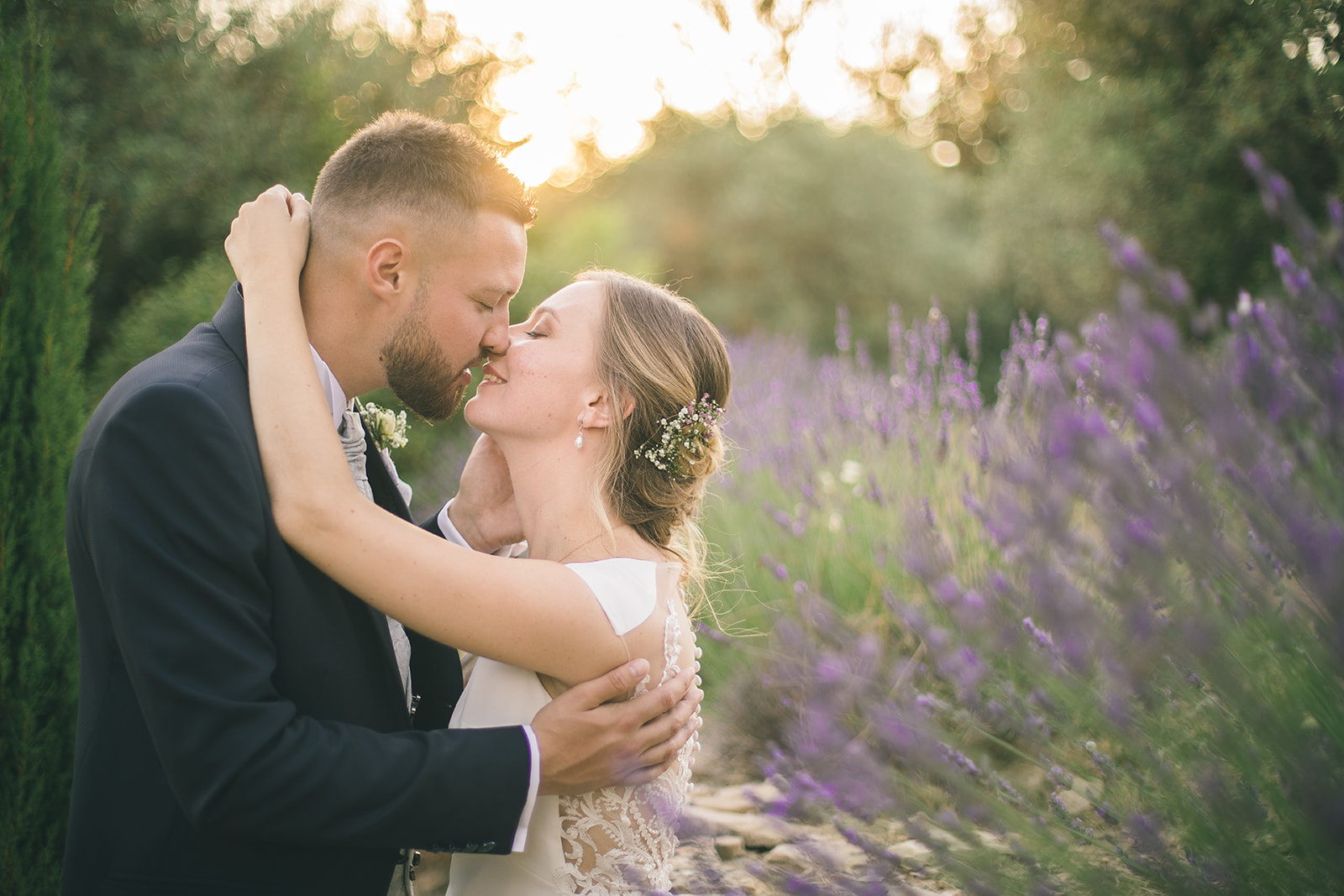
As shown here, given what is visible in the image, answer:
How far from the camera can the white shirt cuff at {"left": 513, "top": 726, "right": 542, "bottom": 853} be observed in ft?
5.89

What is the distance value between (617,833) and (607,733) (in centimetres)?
37

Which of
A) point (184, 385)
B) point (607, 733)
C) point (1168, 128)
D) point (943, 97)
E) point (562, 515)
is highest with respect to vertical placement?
point (184, 385)

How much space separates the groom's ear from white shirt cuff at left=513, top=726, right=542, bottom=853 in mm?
1219

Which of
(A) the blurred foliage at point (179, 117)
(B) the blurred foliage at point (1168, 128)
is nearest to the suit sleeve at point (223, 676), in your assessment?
(A) the blurred foliage at point (179, 117)

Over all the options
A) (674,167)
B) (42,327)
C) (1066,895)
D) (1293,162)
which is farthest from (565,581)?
(674,167)

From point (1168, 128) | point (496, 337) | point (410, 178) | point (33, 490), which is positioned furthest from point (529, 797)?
point (1168, 128)

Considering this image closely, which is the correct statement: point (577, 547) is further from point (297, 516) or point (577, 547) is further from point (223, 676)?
point (223, 676)

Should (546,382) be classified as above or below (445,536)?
above

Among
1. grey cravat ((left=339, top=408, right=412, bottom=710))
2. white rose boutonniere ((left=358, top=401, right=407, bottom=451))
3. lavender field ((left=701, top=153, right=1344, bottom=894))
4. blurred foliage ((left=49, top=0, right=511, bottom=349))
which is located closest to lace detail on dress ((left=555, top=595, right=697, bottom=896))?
lavender field ((left=701, top=153, right=1344, bottom=894))

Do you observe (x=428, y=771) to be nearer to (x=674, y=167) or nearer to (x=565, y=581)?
(x=565, y=581)

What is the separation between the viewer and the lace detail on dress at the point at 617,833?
211 cm

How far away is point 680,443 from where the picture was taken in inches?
99.2

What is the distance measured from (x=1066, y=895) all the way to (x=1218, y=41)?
1104 cm

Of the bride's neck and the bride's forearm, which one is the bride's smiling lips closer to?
the bride's neck
